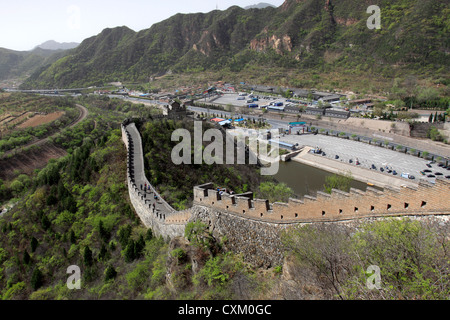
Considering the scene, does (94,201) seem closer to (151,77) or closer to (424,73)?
(424,73)

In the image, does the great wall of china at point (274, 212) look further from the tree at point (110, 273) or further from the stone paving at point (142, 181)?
the tree at point (110, 273)

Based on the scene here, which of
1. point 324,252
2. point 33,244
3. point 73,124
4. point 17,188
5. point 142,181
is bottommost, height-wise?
point 17,188

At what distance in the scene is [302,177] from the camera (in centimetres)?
4638

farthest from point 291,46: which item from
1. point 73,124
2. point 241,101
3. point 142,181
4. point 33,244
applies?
point 33,244

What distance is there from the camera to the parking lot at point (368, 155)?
42287 mm

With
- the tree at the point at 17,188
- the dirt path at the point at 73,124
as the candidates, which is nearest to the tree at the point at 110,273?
the tree at the point at 17,188

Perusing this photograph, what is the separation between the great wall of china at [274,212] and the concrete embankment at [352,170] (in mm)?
28664

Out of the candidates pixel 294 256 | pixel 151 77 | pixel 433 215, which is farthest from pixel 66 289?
Result: pixel 151 77

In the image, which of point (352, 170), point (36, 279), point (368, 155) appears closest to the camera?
point (36, 279)

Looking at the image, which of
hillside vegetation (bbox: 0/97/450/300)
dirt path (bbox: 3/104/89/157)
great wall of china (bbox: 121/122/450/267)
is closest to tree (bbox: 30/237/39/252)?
hillside vegetation (bbox: 0/97/450/300)

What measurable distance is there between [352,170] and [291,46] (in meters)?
110

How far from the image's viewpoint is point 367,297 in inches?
312

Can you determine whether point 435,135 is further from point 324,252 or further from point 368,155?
point 324,252
